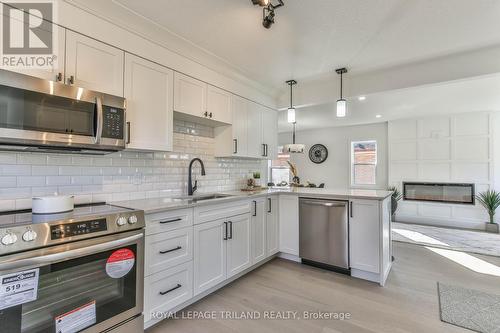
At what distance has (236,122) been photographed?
3.20 metres

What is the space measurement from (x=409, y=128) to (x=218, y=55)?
5.75m

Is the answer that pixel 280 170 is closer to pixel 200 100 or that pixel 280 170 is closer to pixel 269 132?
pixel 269 132

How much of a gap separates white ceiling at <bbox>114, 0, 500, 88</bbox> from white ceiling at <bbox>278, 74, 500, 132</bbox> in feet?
2.93

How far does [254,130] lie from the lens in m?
3.54

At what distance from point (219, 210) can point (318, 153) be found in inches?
239

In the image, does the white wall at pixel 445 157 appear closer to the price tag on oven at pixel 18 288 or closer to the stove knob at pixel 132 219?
the stove knob at pixel 132 219

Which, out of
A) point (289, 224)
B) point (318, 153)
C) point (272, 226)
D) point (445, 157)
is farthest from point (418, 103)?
point (272, 226)

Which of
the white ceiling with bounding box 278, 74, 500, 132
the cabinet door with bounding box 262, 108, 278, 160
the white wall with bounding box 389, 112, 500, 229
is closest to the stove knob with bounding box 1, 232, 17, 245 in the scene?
the cabinet door with bounding box 262, 108, 278, 160

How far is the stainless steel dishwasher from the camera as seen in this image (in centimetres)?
282

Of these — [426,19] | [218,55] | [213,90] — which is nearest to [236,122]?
[213,90]

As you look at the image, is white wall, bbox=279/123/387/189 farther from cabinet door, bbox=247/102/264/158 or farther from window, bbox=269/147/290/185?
cabinet door, bbox=247/102/264/158

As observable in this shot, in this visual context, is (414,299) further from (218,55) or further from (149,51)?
(149,51)

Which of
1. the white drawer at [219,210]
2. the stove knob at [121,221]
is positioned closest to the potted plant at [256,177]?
the white drawer at [219,210]

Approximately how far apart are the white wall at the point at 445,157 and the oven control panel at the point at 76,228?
692 cm
